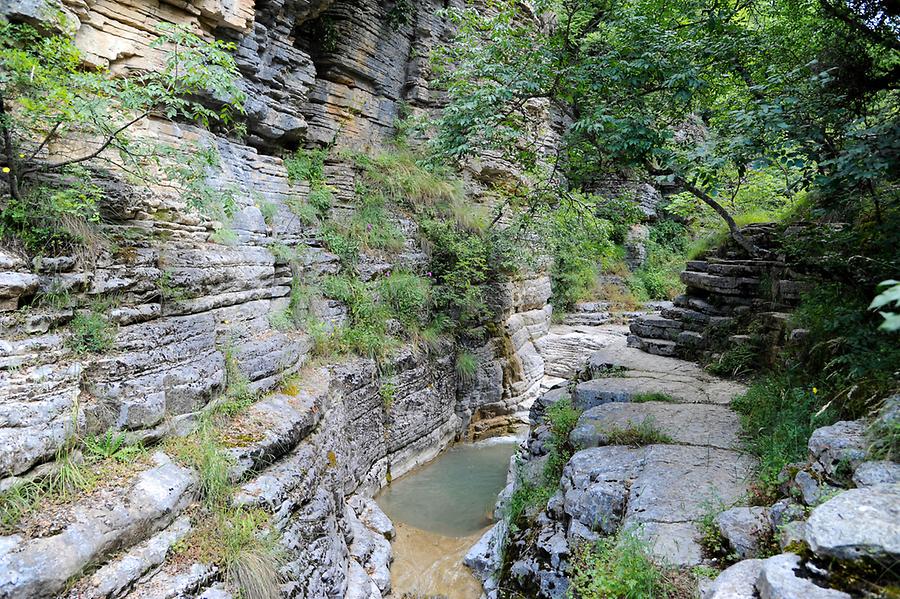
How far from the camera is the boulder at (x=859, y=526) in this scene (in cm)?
170

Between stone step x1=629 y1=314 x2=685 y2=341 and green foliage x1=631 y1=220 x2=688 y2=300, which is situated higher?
green foliage x1=631 y1=220 x2=688 y2=300

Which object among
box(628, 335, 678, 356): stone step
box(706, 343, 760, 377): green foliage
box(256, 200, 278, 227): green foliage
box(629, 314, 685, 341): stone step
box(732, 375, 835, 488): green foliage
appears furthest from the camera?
box(629, 314, 685, 341): stone step

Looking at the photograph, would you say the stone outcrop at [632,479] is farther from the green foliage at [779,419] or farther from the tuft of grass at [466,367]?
the tuft of grass at [466,367]

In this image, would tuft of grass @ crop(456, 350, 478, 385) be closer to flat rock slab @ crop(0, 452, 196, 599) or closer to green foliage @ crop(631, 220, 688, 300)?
flat rock slab @ crop(0, 452, 196, 599)

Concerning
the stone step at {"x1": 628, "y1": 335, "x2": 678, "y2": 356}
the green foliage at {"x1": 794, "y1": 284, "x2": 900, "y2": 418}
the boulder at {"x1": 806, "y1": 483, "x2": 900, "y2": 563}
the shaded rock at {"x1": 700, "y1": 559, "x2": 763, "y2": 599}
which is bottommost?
the shaded rock at {"x1": 700, "y1": 559, "x2": 763, "y2": 599}

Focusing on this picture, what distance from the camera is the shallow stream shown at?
5420mm

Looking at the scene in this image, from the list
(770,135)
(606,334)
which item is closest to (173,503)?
(770,135)

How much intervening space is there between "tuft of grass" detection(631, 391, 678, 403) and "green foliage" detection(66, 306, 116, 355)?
5163 mm

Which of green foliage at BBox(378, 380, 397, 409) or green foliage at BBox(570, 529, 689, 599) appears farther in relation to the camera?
green foliage at BBox(378, 380, 397, 409)

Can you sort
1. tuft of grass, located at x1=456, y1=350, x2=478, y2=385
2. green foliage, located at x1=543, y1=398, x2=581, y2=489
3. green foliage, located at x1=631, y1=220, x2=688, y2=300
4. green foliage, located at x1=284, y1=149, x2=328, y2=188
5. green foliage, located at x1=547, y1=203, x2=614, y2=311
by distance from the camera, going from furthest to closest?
green foliage, located at x1=631, y1=220, x2=688, y2=300 < green foliage, located at x1=547, y1=203, x2=614, y2=311 < tuft of grass, located at x1=456, y1=350, x2=478, y2=385 < green foliage, located at x1=284, y1=149, x2=328, y2=188 < green foliage, located at x1=543, y1=398, x2=581, y2=489

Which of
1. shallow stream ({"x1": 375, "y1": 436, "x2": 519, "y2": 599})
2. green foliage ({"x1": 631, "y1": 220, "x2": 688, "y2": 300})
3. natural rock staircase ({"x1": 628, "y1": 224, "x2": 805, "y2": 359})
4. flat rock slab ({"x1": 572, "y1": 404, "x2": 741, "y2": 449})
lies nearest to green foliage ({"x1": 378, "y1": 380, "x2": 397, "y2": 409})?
shallow stream ({"x1": 375, "y1": 436, "x2": 519, "y2": 599})

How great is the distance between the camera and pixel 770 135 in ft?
13.6

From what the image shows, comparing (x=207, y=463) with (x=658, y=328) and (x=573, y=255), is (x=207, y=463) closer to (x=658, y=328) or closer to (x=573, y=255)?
(x=658, y=328)

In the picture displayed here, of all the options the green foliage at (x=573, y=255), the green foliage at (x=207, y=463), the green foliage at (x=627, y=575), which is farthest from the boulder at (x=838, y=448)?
the green foliage at (x=573, y=255)
